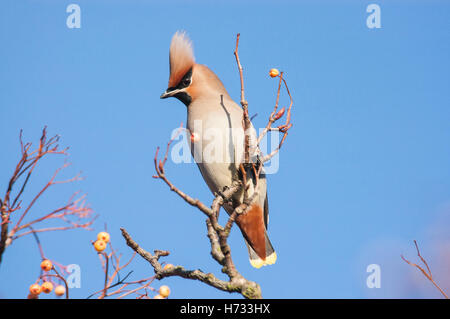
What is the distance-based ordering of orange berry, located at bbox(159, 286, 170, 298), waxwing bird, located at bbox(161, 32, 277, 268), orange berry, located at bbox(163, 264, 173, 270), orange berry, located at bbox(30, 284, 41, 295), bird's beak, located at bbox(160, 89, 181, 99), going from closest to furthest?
1. orange berry, located at bbox(30, 284, 41, 295)
2. orange berry, located at bbox(159, 286, 170, 298)
3. orange berry, located at bbox(163, 264, 173, 270)
4. waxwing bird, located at bbox(161, 32, 277, 268)
5. bird's beak, located at bbox(160, 89, 181, 99)

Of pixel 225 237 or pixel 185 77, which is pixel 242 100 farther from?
pixel 185 77

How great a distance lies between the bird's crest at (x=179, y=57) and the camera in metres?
4.34

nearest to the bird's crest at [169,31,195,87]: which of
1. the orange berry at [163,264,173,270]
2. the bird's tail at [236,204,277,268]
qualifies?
the bird's tail at [236,204,277,268]

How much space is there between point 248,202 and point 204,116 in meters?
1.14

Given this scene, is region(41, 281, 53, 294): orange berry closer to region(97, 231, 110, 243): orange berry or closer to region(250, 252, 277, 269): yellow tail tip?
region(97, 231, 110, 243): orange berry

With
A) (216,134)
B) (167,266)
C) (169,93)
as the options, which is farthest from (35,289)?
(169,93)

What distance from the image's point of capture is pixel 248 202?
10.5ft

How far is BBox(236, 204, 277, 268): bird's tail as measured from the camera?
4.21 meters

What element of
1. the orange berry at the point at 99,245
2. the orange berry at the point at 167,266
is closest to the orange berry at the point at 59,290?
the orange berry at the point at 99,245

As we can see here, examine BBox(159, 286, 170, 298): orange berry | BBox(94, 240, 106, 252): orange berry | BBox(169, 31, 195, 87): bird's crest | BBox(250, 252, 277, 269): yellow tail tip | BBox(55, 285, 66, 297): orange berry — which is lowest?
BBox(250, 252, 277, 269): yellow tail tip

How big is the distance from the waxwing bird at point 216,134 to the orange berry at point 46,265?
1691 millimetres
